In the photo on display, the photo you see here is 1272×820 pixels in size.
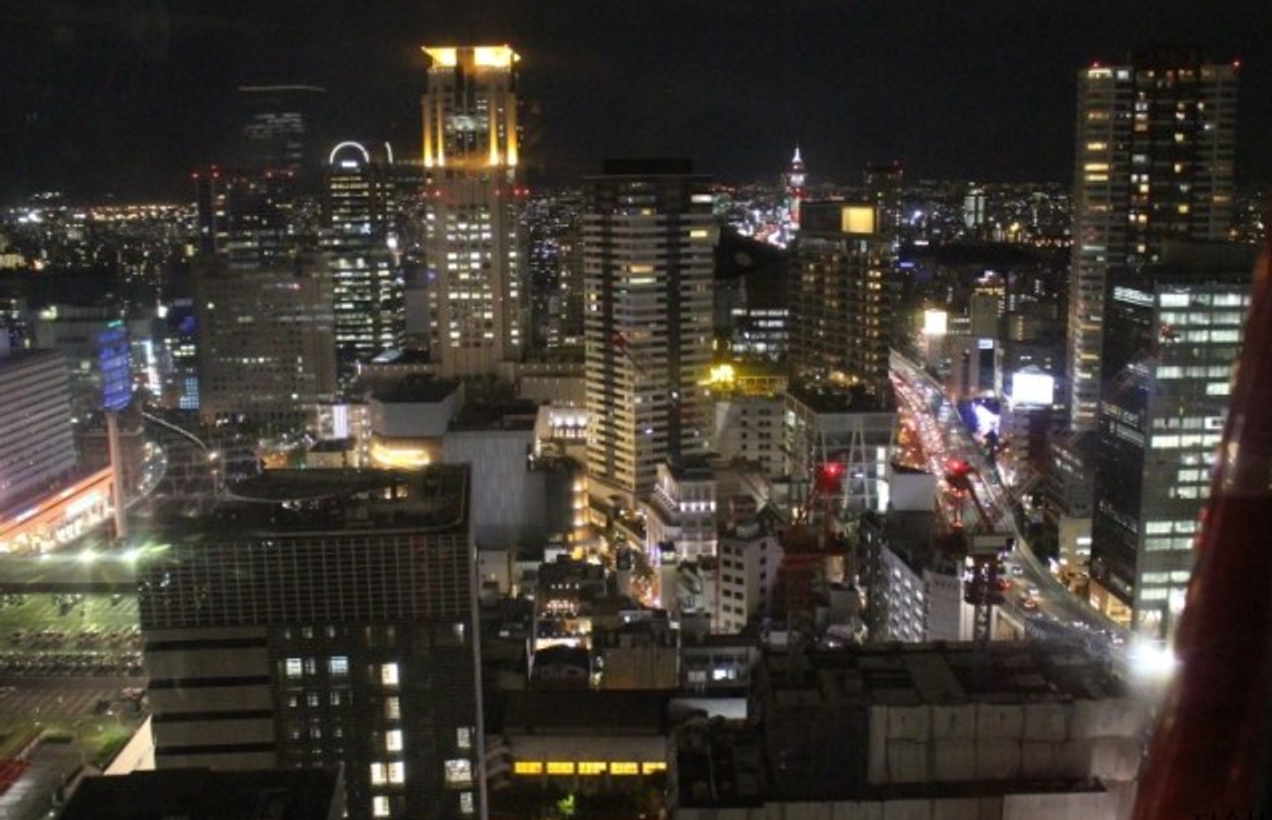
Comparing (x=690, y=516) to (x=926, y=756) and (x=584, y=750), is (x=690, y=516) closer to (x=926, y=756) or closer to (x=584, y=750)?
(x=584, y=750)

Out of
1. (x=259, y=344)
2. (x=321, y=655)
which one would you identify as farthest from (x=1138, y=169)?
(x=321, y=655)

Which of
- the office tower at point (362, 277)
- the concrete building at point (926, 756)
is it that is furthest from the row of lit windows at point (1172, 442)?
the office tower at point (362, 277)

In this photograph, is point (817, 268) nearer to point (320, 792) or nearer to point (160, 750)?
point (160, 750)

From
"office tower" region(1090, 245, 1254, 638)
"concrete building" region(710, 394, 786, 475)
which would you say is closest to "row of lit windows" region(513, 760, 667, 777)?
"office tower" region(1090, 245, 1254, 638)

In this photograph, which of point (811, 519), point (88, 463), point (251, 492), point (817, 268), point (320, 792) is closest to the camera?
point (320, 792)

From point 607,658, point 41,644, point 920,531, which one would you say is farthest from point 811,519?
point 41,644
